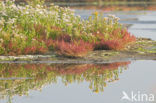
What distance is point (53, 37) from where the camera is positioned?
1623cm

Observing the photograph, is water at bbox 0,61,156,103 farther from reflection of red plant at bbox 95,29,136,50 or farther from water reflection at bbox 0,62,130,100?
reflection of red plant at bbox 95,29,136,50

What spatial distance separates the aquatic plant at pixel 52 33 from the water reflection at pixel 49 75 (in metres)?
1.41

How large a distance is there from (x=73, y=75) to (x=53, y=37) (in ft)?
16.2

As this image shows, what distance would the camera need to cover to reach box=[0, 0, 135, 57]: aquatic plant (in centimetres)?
1456

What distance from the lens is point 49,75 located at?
11492mm

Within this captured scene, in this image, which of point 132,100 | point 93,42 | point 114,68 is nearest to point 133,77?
point 114,68

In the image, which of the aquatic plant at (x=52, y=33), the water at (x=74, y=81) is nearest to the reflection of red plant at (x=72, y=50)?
the aquatic plant at (x=52, y=33)

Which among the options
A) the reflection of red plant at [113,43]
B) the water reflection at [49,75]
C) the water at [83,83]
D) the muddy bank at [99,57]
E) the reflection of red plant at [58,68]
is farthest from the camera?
the reflection of red plant at [113,43]

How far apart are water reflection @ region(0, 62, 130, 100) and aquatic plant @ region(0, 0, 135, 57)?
4.63 feet

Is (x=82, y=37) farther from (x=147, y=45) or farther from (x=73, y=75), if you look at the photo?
(x=73, y=75)

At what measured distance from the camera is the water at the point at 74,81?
8.98 m

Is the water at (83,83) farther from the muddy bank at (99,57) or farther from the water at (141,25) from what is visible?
the water at (141,25)

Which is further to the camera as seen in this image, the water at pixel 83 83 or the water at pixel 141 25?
the water at pixel 141 25

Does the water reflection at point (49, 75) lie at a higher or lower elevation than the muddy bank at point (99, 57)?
higher
